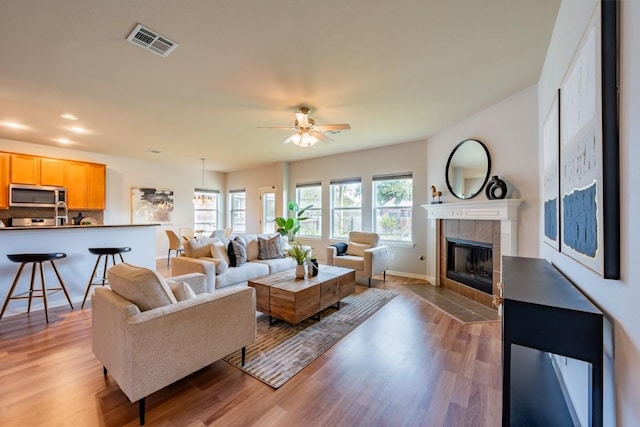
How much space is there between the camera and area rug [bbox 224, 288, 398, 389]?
2164 mm

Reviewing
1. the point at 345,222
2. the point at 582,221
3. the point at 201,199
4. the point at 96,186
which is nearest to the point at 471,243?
the point at 345,222

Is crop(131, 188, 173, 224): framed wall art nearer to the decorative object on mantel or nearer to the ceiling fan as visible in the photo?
the ceiling fan

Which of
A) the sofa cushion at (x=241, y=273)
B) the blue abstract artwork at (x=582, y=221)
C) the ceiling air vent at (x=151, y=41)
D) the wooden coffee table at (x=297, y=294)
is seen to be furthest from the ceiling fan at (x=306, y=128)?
the blue abstract artwork at (x=582, y=221)

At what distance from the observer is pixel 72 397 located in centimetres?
183

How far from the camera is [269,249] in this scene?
4695mm

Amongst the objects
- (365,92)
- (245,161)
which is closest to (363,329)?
(365,92)

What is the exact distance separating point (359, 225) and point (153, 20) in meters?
4.94

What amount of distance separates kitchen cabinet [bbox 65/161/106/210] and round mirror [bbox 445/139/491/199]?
7164 mm

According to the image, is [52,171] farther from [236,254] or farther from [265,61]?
[265,61]

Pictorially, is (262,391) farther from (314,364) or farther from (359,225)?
(359,225)

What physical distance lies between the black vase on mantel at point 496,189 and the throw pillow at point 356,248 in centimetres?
227

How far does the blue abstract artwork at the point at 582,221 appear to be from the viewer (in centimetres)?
107

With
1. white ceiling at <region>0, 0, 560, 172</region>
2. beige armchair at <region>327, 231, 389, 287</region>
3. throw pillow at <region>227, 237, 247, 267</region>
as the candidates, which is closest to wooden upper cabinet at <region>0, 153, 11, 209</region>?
white ceiling at <region>0, 0, 560, 172</region>

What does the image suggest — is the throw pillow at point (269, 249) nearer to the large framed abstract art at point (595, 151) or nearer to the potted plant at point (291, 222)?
the potted plant at point (291, 222)
